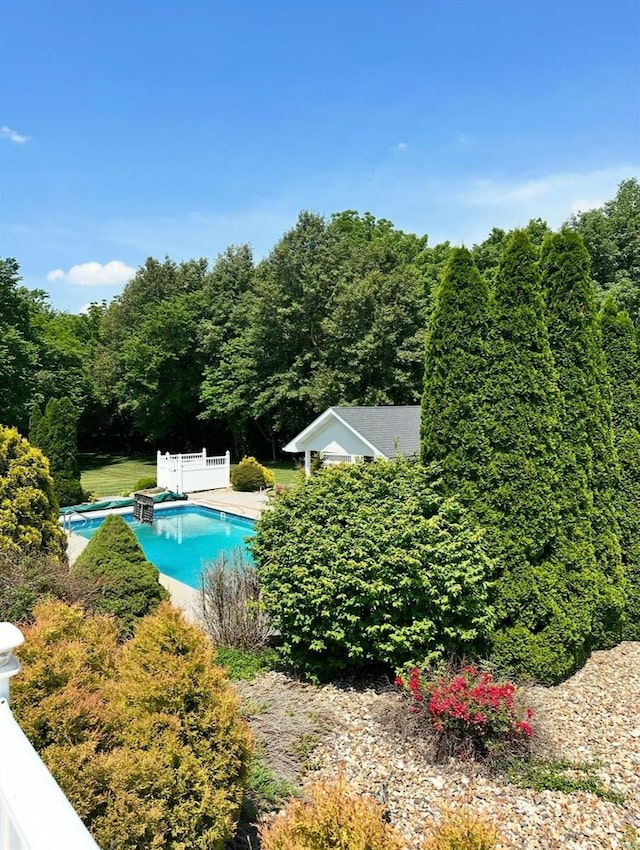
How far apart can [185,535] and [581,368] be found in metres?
14.9

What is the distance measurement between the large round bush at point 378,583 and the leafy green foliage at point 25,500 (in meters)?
3.57

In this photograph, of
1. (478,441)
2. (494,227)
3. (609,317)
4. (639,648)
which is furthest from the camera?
(494,227)

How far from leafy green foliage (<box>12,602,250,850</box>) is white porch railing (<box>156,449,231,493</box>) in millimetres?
21773

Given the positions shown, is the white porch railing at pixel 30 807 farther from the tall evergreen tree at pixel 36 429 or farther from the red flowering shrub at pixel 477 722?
the tall evergreen tree at pixel 36 429

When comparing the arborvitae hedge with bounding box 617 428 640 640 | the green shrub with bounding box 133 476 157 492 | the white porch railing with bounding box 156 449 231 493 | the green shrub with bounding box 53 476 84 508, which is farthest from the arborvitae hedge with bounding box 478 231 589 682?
the green shrub with bounding box 133 476 157 492

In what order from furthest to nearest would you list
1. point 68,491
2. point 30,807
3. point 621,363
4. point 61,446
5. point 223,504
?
point 223,504
point 68,491
point 61,446
point 621,363
point 30,807

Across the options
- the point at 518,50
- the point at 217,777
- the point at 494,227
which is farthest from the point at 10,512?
the point at 494,227

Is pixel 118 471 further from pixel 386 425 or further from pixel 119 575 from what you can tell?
pixel 119 575

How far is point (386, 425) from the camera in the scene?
18.8 meters

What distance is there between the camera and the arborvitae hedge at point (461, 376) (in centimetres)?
652

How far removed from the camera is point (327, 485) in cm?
700

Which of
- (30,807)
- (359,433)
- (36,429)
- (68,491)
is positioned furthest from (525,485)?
(36,429)

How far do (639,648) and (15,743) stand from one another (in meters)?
8.49

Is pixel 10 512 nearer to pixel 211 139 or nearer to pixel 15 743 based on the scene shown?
pixel 15 743
